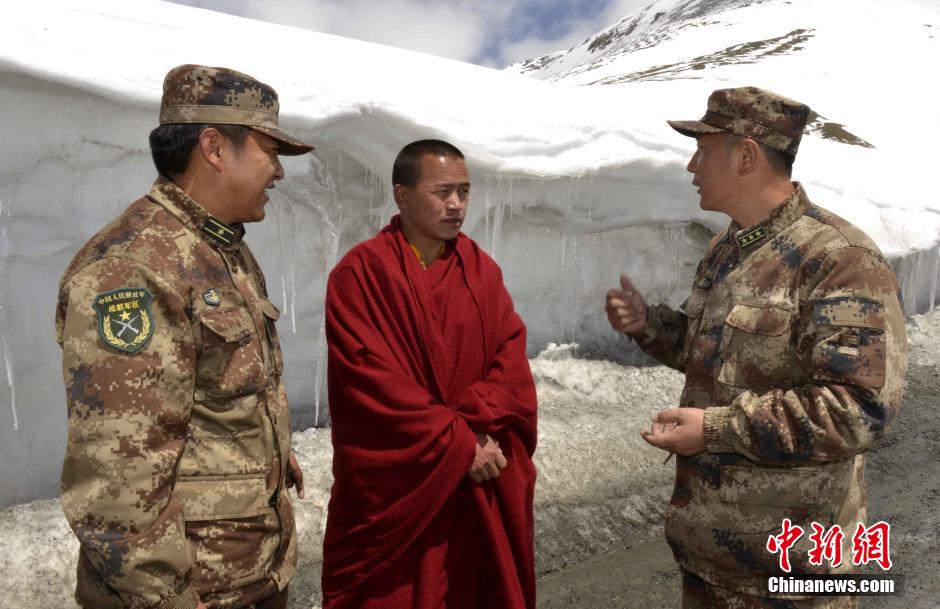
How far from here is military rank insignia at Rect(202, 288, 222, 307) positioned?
1706mm

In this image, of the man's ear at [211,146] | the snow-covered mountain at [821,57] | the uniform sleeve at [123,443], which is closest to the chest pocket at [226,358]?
the uniform sleeve at [123,443]

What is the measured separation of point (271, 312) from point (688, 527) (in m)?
1.43

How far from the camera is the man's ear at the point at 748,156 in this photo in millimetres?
2137

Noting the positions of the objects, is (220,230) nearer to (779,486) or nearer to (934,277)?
(779,486)

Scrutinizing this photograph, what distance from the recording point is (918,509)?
4.47 m

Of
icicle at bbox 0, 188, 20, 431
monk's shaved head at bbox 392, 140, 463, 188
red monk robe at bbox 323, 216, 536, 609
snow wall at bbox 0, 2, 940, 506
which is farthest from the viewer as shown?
snow wall at bbox 0, 2, 940, 506

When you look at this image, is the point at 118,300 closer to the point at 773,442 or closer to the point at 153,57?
the point at 773,442

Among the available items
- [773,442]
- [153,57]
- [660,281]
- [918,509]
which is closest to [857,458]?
[773,442]

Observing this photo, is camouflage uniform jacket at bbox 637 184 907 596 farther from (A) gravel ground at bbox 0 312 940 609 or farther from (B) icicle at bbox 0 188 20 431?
→ (B) icicle at bbox 0 188 20 431

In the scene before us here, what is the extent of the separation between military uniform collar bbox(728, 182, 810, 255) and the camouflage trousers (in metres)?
1.03

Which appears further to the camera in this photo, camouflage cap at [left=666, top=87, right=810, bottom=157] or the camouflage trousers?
camouflage cap at [left=666, top=87, right=810, bottom=157]

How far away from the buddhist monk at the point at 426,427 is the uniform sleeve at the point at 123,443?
0.83 m

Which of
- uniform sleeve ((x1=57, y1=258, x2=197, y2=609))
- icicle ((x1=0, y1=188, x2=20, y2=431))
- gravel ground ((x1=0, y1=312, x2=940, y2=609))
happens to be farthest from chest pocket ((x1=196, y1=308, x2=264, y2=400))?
icicle ((x1=0, y1=188, x2=20, y2=431))

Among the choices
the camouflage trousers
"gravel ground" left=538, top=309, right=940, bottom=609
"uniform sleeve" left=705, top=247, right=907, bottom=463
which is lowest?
"gravel ground" left=538, top=309, right=940, bottom=609
